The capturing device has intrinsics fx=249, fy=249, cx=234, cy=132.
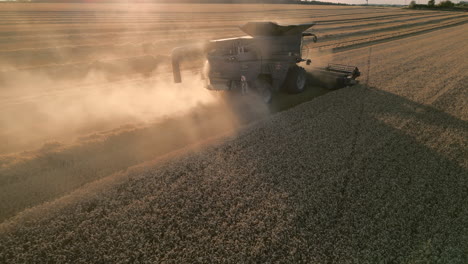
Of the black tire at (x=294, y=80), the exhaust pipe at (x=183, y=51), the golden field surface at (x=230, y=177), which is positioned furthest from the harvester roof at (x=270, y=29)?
the golden field surface at (x=230, y=177)

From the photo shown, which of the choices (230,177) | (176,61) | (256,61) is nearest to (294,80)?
(256,61)

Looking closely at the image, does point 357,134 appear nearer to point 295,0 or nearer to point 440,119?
point 440,119

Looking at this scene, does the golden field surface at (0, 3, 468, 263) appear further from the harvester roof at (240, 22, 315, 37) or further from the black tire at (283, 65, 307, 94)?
the harvester roof at (240, 22, 315, 37)

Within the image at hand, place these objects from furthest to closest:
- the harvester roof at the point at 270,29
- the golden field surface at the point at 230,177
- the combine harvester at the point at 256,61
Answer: the harvester roof at the point at 270,29 < the combine harvester at the point at 256,61 < the golden field surface at the point at 230,177

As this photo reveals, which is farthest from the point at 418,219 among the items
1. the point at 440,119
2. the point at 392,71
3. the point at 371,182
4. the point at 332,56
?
the point at 332,56

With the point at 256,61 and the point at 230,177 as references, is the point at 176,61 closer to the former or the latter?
the point at 256,61

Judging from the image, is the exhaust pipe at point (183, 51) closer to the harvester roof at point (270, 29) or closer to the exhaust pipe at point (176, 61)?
the exhaust pipe at point (176, 61)

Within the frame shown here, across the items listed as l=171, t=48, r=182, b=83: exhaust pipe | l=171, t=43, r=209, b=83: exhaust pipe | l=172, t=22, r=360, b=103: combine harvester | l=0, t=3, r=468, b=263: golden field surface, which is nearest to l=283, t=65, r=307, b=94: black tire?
l=172, t=22, r=360, b=103: combine harvester
